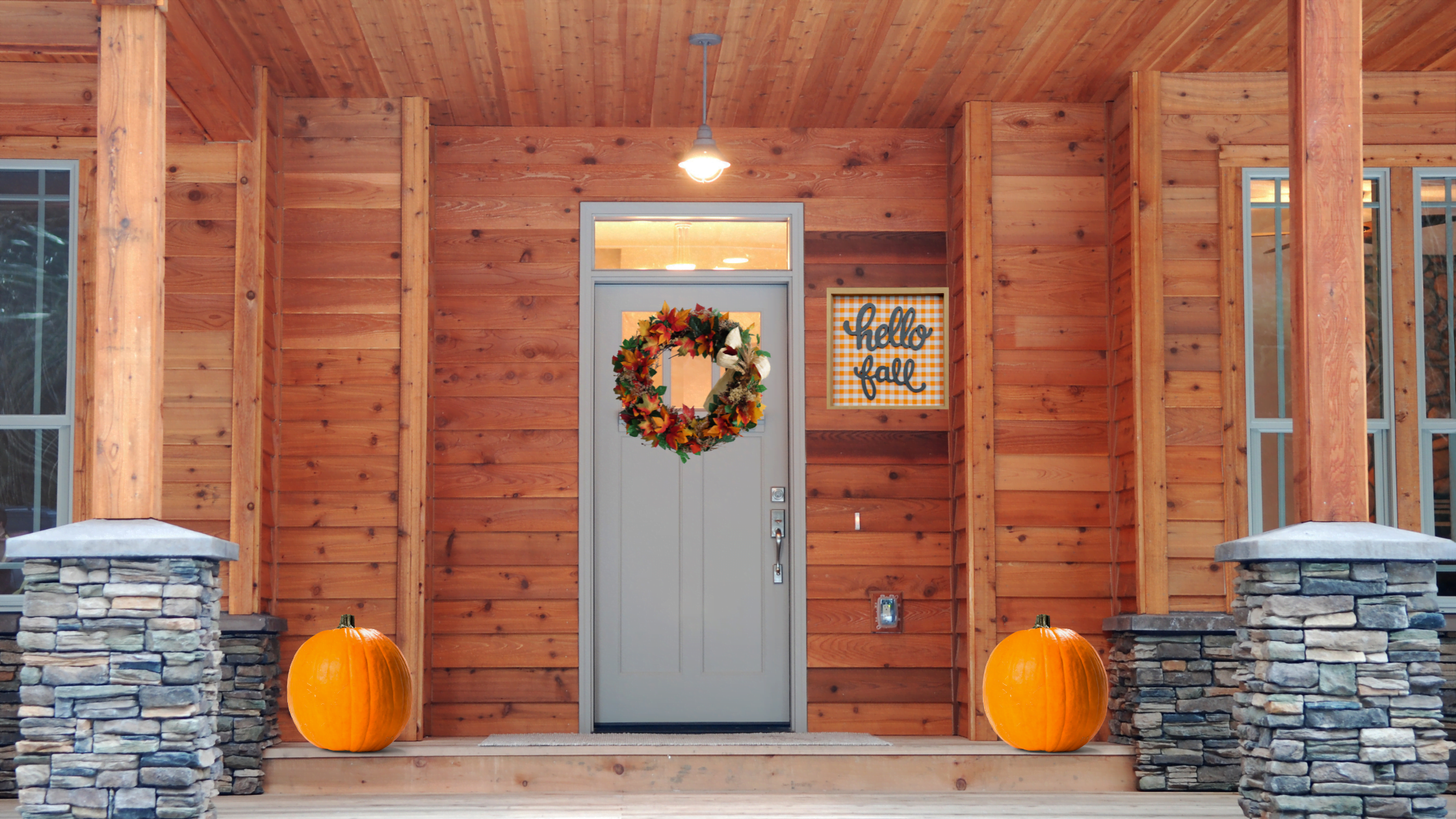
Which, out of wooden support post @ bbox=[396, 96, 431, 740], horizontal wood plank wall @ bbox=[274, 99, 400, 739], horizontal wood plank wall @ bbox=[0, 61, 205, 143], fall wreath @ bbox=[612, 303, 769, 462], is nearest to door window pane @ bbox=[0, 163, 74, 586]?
horizontal wood plank wall @ bbox=[0, 61, 205, 143]

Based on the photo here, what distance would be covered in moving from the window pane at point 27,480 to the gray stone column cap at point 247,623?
81 cm

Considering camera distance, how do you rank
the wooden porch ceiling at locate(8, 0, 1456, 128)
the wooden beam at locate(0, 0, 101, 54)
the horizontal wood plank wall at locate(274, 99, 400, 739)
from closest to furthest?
the wooden beam at locate(0, 0, 101, 54), the wooden porch ceiling at locate(8, 0, 1456, 128), the horizontal wood plank wall at locate(274, 99, 400, 739)

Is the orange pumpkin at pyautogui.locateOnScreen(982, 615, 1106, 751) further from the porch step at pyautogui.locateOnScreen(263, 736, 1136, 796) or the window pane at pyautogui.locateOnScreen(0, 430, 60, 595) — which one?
the window pane at pyautogui.locateOnScreen(0, 430, 60, 595)

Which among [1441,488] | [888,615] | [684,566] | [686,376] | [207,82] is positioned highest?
[207,82]

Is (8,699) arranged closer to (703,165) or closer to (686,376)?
(686,376)

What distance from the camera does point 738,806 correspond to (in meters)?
4.71

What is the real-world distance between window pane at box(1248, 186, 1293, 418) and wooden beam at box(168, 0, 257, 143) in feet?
13.1

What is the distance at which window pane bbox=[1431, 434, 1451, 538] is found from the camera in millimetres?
5465

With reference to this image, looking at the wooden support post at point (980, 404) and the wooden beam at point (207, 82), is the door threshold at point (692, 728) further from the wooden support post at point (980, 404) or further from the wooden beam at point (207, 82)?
the wooden beam at point (207, 82)

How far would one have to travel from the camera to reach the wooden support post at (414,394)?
5.54m

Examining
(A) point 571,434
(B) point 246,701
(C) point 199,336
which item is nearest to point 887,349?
(A) point 571,434

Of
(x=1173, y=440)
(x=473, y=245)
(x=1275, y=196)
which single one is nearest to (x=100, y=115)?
(x=473, y=245)

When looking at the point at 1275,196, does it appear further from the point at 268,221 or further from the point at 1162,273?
the point at 268,221

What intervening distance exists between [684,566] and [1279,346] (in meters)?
2.61
